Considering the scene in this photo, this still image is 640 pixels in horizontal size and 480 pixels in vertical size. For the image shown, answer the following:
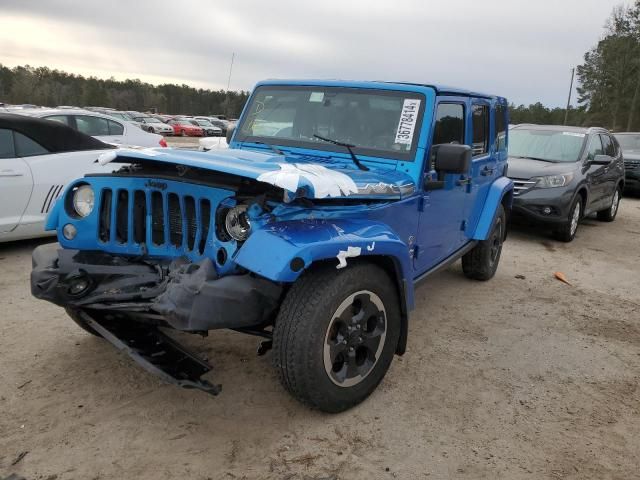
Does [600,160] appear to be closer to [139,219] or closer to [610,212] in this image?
[610,212]

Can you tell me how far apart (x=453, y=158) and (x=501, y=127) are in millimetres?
2434

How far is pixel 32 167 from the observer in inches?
221

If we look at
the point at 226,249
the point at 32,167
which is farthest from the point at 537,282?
the point at 32,167

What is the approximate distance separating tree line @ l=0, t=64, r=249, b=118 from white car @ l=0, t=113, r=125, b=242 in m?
51.3

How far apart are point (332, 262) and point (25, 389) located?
1989 millimetres

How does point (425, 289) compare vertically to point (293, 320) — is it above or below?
below

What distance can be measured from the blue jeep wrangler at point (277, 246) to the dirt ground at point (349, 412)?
30 centimetres

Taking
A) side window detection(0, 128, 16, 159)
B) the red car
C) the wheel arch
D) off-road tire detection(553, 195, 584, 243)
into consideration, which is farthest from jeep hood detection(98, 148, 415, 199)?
the red car

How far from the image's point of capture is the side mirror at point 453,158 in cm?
341

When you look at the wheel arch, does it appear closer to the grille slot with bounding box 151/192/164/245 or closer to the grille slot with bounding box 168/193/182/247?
the grille slot with bounding box 168/193/182/247

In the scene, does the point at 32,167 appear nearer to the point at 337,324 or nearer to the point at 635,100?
the point at 337,324

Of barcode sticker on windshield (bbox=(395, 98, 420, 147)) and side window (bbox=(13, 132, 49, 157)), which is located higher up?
barcode sticker on windshield (bbox=(395, 98, 420, 147))

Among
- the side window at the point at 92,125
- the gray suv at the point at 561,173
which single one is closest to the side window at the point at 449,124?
the gray suv at the point at 561,173

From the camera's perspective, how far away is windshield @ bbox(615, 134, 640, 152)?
14055mm
